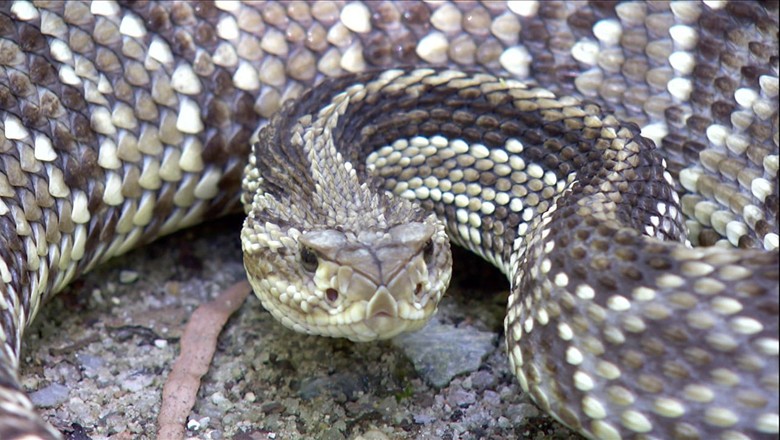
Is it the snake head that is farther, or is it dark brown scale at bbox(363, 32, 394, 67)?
dark brown scale at bbox(363, 32, 394, 67)

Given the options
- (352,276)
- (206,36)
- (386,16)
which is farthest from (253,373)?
(386,16)

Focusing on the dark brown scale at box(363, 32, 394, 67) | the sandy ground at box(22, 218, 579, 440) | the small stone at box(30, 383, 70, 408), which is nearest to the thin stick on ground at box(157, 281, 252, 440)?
the sandy ground at box(22, 218, 579, 440)

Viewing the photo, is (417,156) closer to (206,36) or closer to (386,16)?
(386,16)

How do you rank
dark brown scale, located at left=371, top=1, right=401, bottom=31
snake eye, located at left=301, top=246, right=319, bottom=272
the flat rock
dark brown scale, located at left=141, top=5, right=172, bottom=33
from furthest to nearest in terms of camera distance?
dark brown scale, located at left=371, top=1, right=401, bottom=31 < dark brown scale, located at left=141, top=5, right=172, bottom=33 < the flat rock < snake eye, located at left=301, top=246, right=319, bottom=272

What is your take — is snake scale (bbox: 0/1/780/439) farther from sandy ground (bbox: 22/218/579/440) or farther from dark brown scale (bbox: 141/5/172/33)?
sandy ground (bbox: 22/218/579/440)

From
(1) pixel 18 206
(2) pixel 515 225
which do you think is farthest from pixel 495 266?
(1) pixel 18 206

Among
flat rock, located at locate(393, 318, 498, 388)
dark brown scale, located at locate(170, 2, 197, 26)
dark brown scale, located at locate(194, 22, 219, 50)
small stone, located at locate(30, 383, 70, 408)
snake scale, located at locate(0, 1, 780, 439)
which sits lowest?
flat rock, located at locate(393, 318, 498, 388)

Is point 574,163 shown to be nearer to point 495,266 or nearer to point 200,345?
point 495,266
